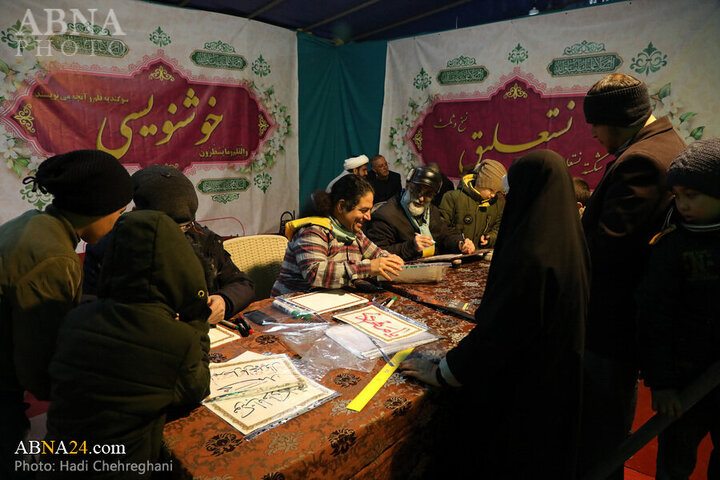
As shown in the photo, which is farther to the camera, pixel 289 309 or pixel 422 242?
pixel 422 242

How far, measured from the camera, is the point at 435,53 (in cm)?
557

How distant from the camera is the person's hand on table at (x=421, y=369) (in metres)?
1.33

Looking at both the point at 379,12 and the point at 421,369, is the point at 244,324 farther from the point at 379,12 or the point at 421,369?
the point at 379,12

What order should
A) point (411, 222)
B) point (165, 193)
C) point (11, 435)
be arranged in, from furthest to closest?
point (411, 222) → point (165, 193) → point (11, 435)

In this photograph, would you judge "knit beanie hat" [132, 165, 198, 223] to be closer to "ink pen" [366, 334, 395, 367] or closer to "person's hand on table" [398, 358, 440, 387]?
"ink pen" [366, 334, 395, 367]

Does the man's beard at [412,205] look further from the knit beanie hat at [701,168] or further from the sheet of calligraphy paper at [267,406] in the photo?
the sheet of calligraphy paper at [267,406]

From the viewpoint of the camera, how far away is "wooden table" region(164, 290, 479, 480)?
971 millimetres

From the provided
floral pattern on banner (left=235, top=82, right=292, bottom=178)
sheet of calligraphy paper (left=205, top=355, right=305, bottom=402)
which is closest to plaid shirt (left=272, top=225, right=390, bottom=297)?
sheet of calligraphy paper (left=205, top=355, right=305, bottom=402)

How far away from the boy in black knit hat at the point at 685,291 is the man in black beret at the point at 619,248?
0.10 metres

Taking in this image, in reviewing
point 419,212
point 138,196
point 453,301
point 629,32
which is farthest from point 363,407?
point 629,32

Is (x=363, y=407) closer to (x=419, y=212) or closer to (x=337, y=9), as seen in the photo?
(x=419, y=212)

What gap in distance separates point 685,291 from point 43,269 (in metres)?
2.11

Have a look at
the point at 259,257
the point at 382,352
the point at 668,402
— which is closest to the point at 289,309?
the point at 382,352

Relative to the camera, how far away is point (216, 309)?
1704mm
